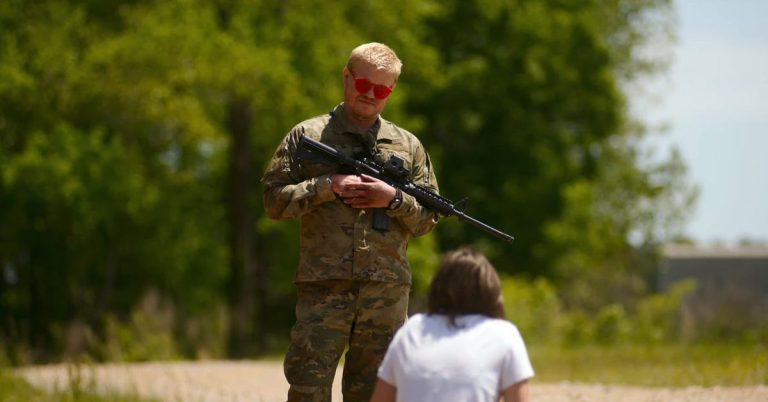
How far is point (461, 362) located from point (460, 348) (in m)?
0.05

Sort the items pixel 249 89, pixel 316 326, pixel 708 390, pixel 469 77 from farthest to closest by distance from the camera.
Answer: pixel 469 77
pixel 249 89
pixel 708 390
pixel 316 326

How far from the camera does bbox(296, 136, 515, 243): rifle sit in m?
6.39

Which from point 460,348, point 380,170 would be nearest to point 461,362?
point 460,348

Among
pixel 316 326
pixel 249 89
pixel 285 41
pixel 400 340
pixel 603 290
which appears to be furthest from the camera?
pixel 603 290

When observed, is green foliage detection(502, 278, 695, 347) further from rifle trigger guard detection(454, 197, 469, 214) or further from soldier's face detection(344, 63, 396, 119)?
soldier's face detection(344, 63, 396, 119)

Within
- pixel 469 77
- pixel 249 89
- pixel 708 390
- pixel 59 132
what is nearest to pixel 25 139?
pixel 59 132

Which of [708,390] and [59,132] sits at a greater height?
[59,132]

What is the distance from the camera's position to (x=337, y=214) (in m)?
6.46

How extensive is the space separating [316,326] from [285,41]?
67.8 ft

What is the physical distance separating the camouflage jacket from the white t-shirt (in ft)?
4.64

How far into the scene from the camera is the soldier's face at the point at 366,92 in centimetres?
639

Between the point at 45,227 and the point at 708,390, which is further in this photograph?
the point at 45,227

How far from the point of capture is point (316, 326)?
6.33 metres

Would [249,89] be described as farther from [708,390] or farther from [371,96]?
[371,96]
